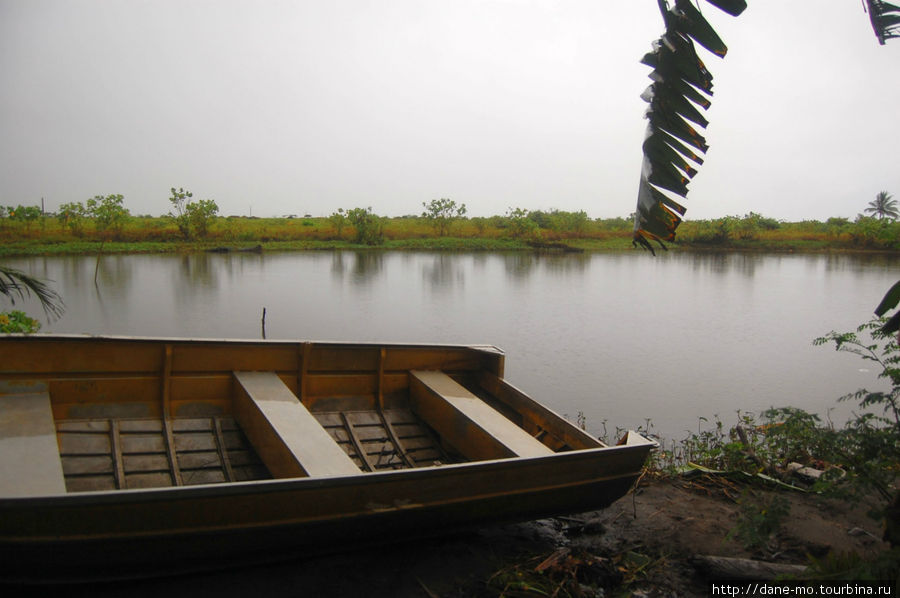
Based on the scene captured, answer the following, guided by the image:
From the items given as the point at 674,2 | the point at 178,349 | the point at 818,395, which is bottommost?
the point at 818,395

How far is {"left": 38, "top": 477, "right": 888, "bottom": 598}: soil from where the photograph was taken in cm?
295

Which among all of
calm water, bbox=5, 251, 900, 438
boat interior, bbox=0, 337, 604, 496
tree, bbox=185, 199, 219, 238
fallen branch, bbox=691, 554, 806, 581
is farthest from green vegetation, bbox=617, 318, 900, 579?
tree, bbox=185, 199, 219, 238

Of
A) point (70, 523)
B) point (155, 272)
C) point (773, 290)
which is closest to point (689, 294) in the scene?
point (773, 290)

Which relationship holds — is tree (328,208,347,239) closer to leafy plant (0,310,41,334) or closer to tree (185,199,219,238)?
tree (185,199,219,238)

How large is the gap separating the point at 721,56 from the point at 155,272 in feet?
71.1

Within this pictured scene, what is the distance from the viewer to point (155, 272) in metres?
21.1

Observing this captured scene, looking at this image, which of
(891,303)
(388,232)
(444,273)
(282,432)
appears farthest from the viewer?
(388,232)

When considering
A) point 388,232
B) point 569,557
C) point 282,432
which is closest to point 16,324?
point 282,432

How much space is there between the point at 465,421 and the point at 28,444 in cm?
223

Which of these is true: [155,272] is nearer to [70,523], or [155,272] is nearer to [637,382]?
[637,382]

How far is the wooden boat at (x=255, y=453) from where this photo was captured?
2.48m

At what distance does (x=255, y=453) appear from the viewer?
11.7 ft

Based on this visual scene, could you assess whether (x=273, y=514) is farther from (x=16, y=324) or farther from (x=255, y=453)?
(x=16, y=324)

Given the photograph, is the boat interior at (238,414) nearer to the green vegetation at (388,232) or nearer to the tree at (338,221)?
the green vegetation at (388,232)
